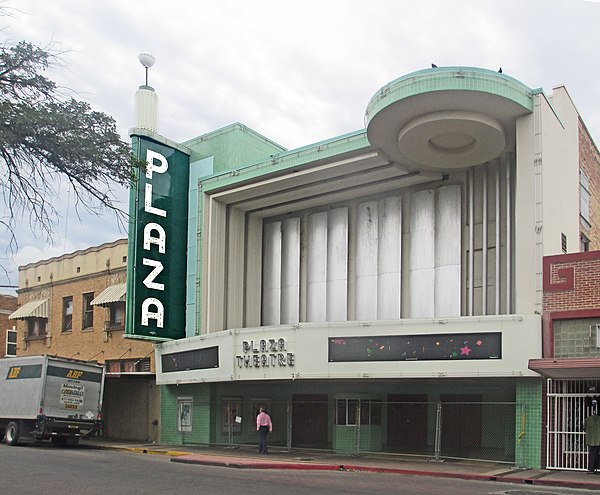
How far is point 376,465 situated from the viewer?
20.7 m

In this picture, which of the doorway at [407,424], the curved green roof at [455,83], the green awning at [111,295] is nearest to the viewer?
the curved green roof at [455,83]

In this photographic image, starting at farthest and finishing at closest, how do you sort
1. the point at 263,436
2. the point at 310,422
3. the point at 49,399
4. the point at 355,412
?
the point at 310,422 < the point at 49,399 < the point at 355,412 < the point at 263,436

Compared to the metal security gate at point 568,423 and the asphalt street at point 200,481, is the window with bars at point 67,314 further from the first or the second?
the metal security gate at point 568,423

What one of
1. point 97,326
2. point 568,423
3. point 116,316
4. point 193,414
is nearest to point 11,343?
point 97,326

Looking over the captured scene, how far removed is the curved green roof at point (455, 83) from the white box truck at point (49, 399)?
50.9ft

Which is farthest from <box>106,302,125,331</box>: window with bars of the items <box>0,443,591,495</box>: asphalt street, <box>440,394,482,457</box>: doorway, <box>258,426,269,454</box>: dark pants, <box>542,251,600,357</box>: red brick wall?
<box>542,251,600,357</box>: red brick wall

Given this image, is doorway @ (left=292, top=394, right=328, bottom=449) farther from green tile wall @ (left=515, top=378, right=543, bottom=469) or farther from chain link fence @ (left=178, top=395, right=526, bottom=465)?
green tile wall @ (left=515, top=378, right=543, bottom=469)

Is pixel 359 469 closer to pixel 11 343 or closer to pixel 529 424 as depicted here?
pixel 529 424

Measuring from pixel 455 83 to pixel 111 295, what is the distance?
18.8 metres

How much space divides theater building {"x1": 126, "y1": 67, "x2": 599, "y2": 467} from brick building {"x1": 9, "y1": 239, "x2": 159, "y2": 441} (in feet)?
7.63

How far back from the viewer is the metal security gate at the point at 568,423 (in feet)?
63.7

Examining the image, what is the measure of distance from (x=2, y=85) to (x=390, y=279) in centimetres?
1988

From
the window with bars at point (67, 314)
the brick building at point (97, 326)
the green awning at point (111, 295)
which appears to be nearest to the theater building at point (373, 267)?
the brick building at point (97, 326)

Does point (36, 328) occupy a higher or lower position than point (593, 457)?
higher
